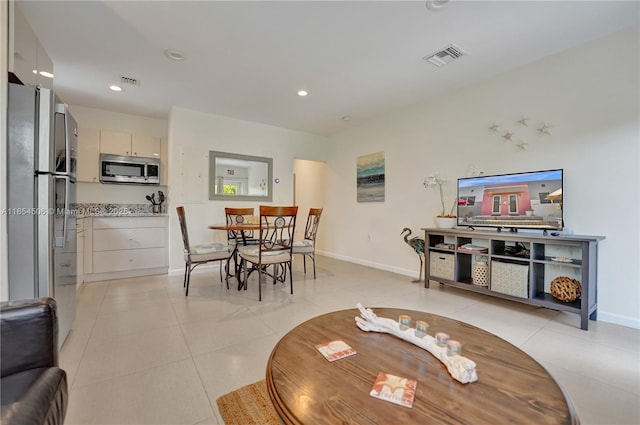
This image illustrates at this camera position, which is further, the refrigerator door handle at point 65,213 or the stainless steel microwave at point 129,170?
the stainless steel microwave at point 129,170

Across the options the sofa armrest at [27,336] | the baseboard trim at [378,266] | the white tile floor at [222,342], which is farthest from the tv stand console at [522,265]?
the sofa armrest at [27,336]

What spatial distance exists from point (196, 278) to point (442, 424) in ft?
12.8

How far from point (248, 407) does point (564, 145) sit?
3602mm

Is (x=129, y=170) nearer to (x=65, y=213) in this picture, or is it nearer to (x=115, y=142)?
(x=115, y=142)


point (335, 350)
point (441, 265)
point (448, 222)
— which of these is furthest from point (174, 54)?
point (441, 265)

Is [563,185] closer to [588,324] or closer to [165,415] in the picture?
[588,324]

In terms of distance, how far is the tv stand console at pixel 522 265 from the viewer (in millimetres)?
2389

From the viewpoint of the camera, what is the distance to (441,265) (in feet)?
11.1

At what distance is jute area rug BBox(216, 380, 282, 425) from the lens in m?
1.29

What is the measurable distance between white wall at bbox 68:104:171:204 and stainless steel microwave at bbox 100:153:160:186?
0.27 m

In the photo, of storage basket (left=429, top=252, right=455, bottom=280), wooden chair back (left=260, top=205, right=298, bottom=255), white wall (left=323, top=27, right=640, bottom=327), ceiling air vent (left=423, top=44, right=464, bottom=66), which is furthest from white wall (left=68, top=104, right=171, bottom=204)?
ceiling air vent (left=423, top=44, right=464, bottom=66)

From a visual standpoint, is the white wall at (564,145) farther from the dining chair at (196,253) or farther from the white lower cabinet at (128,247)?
the white lower cabinet at (128,247)

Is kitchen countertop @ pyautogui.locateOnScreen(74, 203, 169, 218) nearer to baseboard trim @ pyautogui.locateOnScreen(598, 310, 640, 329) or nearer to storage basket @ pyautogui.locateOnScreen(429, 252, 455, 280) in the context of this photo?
storage basket @ pyautogui.locateOnScreen(429, 252, 455, 280)

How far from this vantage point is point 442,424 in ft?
2.30
